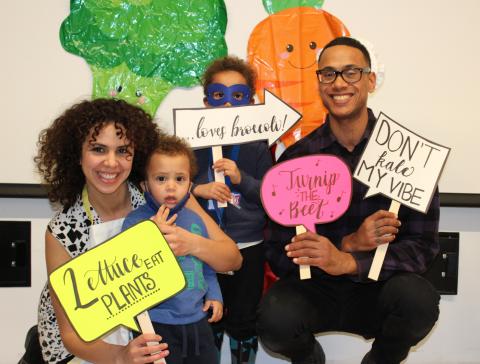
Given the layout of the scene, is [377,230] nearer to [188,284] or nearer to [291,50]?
[188,284]

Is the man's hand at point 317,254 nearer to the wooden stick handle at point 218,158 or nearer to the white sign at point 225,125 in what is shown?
the wooden stick handle at point 218,158

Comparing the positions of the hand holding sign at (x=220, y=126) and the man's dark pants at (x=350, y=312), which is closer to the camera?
the man's dark pants at (x=350, y=312)

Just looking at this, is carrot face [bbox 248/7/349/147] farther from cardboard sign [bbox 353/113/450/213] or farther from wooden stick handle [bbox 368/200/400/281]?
wooden stick handle [bbox 368/200/400/281]

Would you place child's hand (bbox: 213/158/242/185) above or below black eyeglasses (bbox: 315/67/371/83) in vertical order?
below

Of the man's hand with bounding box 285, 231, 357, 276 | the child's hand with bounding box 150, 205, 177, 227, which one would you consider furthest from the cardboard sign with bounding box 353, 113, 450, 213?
the child's hand with bounding box 150, 205, 177, 227

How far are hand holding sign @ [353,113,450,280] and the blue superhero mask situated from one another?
492mm

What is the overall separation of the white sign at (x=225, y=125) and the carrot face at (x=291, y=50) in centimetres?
36

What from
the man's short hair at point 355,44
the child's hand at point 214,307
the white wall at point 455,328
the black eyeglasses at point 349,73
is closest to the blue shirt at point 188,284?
the child's hand at point 214,307

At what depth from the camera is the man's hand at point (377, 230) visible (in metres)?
1.57

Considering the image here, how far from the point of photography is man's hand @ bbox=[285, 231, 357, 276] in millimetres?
1581

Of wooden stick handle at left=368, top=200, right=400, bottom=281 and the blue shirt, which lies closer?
the blue shirt

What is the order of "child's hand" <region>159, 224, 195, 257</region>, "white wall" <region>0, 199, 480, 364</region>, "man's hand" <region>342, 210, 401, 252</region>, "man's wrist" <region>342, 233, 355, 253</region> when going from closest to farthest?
1. "child's hand" <region>159, 224, 195, 257</region>
2. "man's hand" <region>342, 210, 401, 252</region>
3. "man's wrist" <region>342, 233, 355, 253</region>
4. "white wall" <region>0, 199, 480, 364</region>

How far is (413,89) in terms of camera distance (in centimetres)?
229

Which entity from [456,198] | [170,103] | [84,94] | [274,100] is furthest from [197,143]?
[456,198]
